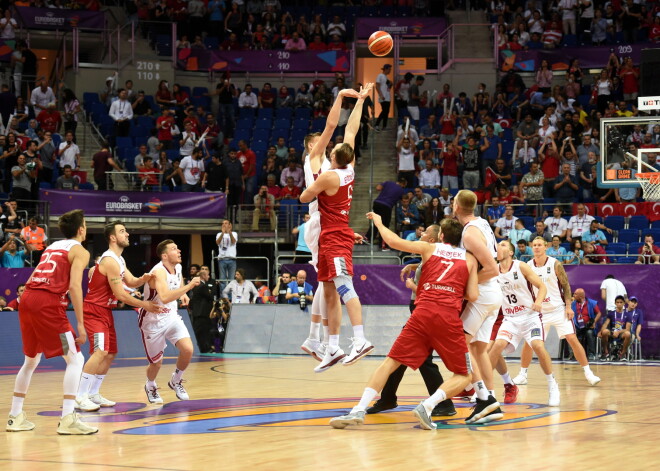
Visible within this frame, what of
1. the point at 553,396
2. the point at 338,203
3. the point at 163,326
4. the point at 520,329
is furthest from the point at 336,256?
the point at 520,329

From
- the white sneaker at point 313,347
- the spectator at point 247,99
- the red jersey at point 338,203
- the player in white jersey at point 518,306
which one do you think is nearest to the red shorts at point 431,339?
the red jersey at point 338,203

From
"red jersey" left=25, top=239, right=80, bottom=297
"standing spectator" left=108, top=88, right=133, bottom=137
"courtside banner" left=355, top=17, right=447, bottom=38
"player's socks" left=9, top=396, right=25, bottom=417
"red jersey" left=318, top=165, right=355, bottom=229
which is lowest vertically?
"player's socks" left=9, top=396, right=25, bottom=417

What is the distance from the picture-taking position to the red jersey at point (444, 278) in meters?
9.38

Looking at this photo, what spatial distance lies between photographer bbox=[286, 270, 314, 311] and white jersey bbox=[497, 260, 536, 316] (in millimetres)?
Result: 7968

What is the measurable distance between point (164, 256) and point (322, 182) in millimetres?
2769

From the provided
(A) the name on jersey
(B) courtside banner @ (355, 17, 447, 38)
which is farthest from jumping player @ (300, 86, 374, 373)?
(B) courtside banner @ (355, 17, 447, 38)

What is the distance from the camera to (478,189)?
1004 inches

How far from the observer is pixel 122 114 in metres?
28.5

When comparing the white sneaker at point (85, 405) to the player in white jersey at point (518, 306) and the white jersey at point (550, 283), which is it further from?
the white jersey at point (550, 283)

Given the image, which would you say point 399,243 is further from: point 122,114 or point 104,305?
point 122,114

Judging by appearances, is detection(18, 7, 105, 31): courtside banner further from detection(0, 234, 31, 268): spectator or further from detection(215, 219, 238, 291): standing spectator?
detection(0, 234, 31, 268): spectator

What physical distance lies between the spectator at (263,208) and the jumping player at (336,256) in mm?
14522

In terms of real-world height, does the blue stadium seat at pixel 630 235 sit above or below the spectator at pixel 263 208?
below

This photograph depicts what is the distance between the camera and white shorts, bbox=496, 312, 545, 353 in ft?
42.9
